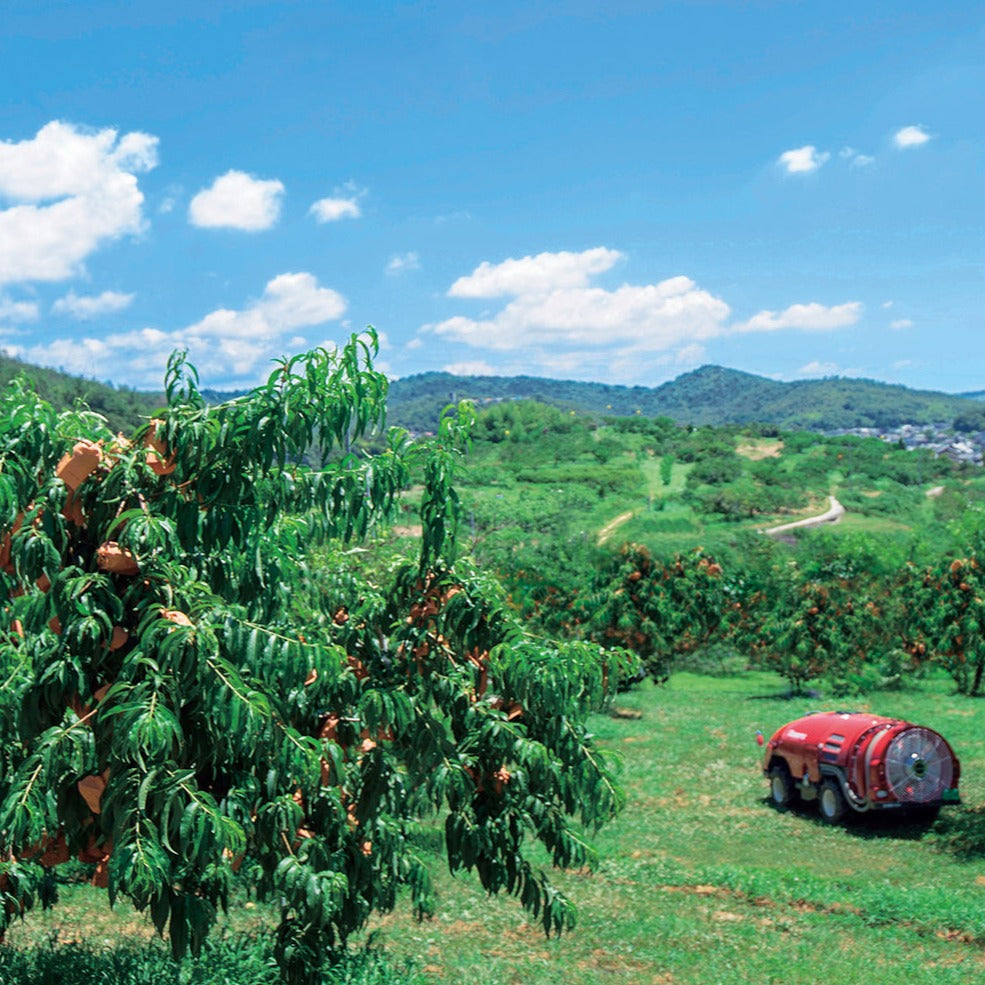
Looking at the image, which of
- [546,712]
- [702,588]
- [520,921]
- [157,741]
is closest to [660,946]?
[520,921]

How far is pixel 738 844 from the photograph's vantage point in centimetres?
1773

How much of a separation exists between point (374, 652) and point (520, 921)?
292 inches

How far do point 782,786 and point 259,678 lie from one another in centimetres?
1679

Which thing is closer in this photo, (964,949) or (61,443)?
(61,443)

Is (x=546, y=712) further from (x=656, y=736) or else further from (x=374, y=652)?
(x=656, y=736)

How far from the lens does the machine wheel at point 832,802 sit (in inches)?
725

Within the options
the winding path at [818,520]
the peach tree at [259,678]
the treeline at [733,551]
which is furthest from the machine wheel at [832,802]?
the winding path at [818,520]

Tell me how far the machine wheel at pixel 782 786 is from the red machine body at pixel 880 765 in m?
0.98

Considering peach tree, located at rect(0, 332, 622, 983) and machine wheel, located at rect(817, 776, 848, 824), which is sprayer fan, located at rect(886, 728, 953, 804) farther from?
peach tree, located at rect(0, 332, 622, 983)

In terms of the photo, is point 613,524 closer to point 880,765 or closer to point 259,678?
point 880,765

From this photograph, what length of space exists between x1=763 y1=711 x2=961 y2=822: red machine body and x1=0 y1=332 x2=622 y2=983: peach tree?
40.0ft

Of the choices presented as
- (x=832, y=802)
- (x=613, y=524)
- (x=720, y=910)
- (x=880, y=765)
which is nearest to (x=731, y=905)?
(x=720, y=910)

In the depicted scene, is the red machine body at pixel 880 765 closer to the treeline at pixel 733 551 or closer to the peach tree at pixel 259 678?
the treeline at pixel 733 551

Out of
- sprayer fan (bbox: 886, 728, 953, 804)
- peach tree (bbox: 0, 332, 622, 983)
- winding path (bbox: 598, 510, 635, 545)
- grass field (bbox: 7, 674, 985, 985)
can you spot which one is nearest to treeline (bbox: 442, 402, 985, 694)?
winding path (bbox: 598, 510, 635, 545)
